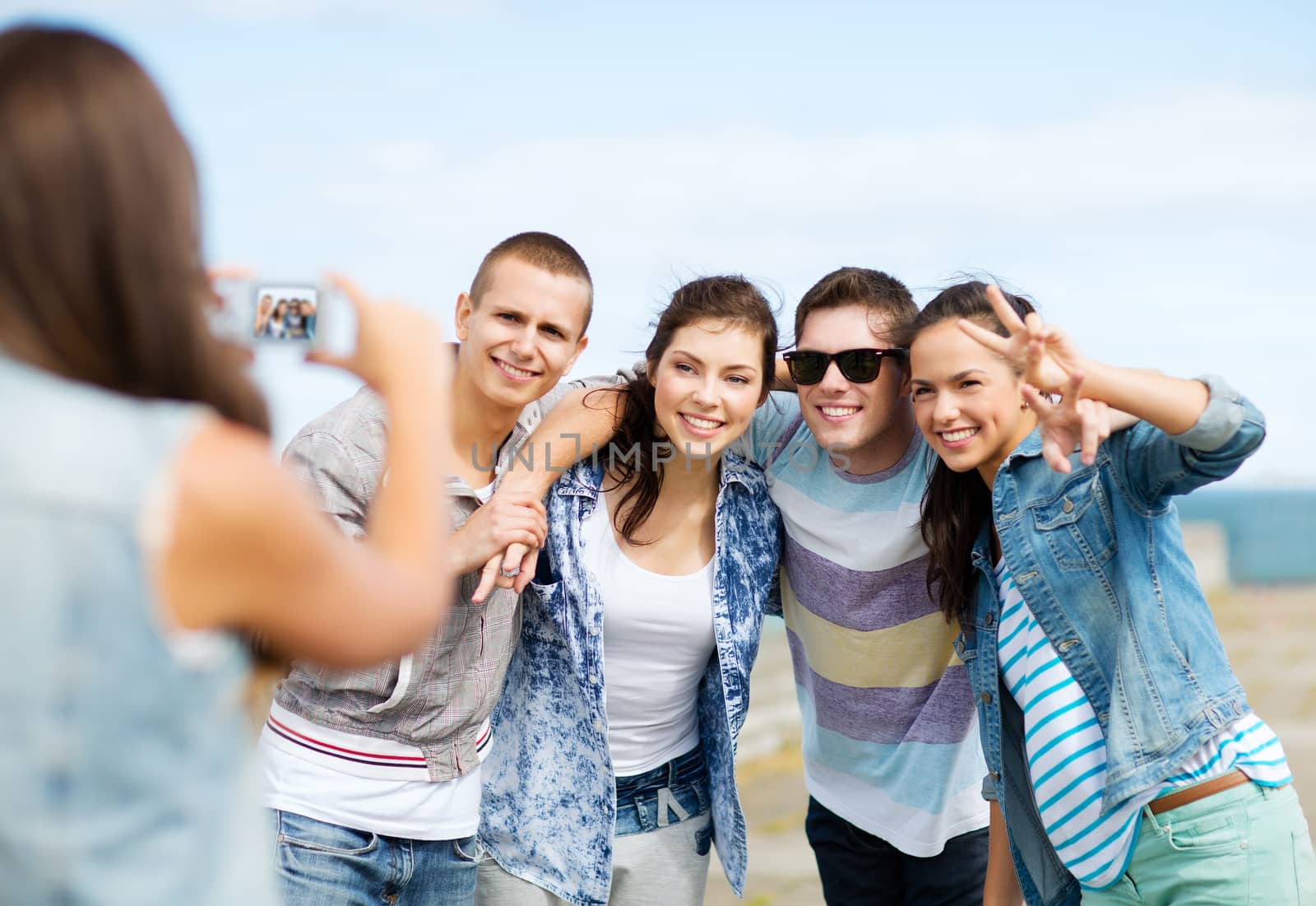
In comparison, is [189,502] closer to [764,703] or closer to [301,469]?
[301,469]

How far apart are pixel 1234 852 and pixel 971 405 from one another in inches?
51.5

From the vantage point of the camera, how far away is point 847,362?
3691mm

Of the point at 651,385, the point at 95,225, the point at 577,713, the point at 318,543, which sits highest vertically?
the point at 95,225

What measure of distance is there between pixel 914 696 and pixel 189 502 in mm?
2888

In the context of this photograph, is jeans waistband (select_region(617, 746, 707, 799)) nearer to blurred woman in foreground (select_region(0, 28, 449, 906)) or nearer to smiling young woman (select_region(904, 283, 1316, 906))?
smiling young woman (select_region(904, 283, 1316, 906))

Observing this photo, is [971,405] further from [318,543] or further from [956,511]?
[318,543]

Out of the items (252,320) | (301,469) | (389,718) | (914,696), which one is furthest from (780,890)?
(252,320)

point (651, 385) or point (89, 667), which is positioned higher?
point (89, 667)

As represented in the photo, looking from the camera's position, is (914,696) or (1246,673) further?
(1246,673)

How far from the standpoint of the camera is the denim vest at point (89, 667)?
1.23 meters

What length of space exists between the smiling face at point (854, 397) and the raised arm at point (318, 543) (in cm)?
226

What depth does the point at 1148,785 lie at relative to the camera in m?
2.75

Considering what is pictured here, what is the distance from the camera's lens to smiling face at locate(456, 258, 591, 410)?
3.54 meters

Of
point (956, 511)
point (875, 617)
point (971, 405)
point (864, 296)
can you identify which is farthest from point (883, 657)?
point (864, 296)
